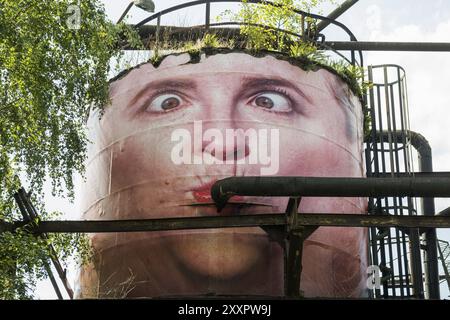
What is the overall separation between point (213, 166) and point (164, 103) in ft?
6.26

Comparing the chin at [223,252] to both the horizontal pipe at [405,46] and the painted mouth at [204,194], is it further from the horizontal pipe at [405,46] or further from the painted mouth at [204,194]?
the horizontal pipe at [405,46]

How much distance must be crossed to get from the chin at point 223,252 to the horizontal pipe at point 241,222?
2.18 ft

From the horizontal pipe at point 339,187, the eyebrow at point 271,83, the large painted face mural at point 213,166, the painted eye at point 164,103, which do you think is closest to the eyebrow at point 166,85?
the large painted face mural at point 213,166

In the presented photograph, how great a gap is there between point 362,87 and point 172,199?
6.06m

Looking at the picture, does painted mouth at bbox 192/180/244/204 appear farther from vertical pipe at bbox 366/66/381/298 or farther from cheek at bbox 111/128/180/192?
vertical pipe at bbox 366/66/381/298

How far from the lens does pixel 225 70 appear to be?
1709 cm

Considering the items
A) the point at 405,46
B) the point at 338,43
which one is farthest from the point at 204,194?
the point at 405,46

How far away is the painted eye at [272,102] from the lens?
16.9 metres

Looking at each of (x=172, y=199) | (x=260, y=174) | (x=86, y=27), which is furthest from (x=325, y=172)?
(x=86, y=27)

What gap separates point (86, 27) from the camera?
14.4 meters

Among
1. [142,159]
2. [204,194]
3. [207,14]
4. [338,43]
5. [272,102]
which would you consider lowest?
[204,194]

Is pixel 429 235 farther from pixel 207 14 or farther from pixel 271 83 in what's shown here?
pixel 207 14

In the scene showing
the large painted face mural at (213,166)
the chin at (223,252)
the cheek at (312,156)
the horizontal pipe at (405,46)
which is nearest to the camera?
the chin at (223,252)

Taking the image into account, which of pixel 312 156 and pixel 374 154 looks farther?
pixel 374 154
